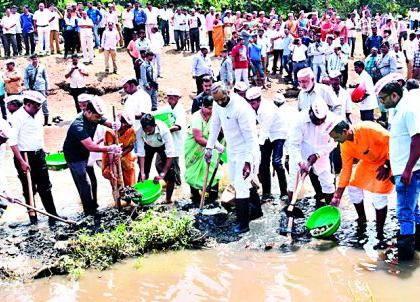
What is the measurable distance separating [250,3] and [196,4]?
317 cm

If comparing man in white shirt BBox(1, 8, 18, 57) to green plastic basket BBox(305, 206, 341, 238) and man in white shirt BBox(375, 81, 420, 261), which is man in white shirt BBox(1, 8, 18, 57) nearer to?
green plastic basket BBox(305, 206, 341, 238)

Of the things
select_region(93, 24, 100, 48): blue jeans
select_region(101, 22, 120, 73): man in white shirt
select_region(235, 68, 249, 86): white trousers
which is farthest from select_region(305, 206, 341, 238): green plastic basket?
select_region(93, 24, 100, 48): blue jeans

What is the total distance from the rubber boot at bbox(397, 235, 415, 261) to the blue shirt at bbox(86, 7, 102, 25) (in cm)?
1600

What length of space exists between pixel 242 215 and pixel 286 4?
76.4ft

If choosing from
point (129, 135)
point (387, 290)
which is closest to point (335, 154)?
point (129, 135)

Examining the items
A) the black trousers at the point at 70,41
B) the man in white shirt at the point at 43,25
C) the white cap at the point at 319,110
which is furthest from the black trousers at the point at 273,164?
the man in white shirt at the point at 43,25

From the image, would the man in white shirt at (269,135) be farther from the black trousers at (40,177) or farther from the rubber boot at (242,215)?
the black trousers at (40,177)

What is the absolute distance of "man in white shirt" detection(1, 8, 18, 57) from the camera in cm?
Result: 1988

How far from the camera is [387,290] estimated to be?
20.9 ft

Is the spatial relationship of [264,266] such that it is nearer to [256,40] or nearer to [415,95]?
[415,95]

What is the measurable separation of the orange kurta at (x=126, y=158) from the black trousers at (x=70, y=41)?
11382mm

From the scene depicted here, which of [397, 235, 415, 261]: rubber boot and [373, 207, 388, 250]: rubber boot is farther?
[373, 207, 388, 250]: rubber boot

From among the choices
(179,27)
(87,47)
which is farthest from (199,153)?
(179,27)

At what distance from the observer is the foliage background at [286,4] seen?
26.1 metres
